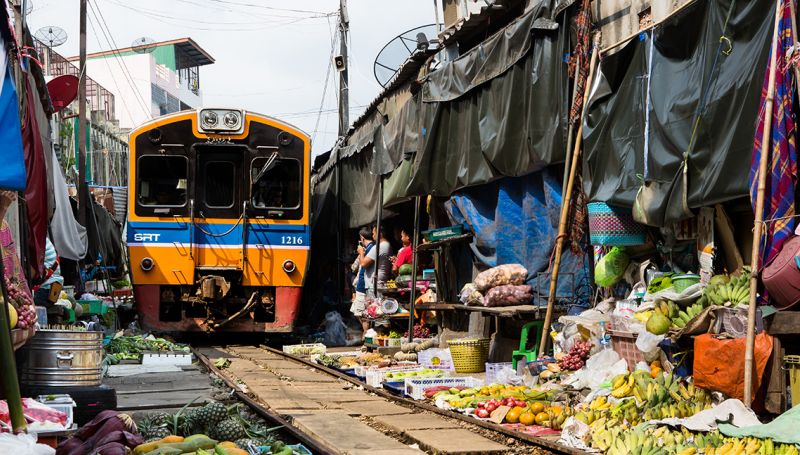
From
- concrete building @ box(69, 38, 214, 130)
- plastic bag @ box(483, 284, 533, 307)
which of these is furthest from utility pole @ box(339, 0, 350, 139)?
concrete building @ box(69, 38, 214, 130)

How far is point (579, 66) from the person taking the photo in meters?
8.66

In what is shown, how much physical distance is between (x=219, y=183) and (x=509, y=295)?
242 inches

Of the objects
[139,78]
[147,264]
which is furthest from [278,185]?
[139,78]

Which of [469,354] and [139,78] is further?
[139,78]

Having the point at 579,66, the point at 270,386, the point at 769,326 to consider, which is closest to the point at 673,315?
the point at 769,326

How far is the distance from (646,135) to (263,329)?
27.0 feet

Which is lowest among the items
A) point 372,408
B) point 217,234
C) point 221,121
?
point 372,408

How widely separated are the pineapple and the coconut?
117 inches

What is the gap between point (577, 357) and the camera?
307 inches

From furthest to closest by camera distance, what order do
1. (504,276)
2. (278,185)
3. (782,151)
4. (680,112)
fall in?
(278,185)
(504,276)
(680,112)
(782,151)

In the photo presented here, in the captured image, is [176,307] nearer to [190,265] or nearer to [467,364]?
[190,265]

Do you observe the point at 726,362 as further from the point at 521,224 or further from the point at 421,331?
the point at 421,331

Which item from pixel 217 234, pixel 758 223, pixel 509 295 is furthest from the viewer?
pixel 217 234

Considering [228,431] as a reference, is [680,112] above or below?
above
